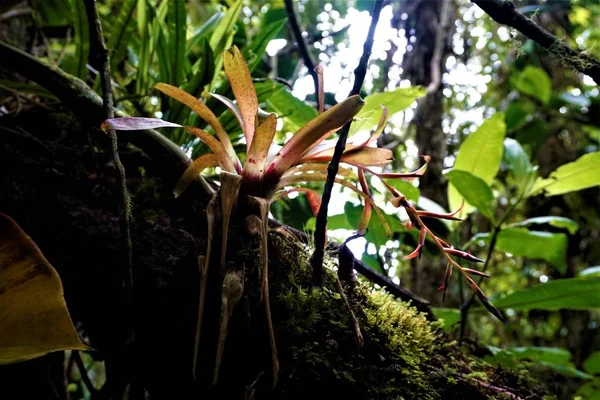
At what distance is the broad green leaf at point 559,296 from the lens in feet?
2.90

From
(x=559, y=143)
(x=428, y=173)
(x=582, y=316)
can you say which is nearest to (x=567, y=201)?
(x=559, y=143)

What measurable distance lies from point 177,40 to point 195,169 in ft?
1.47

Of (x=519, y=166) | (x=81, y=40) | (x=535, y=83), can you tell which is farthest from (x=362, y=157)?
(x=535, y=83)

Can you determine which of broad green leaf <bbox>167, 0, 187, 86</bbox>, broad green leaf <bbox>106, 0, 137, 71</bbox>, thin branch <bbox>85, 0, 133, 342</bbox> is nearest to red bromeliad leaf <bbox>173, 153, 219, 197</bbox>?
thin branch <bbox>85, 0, 133, 342</bbox>

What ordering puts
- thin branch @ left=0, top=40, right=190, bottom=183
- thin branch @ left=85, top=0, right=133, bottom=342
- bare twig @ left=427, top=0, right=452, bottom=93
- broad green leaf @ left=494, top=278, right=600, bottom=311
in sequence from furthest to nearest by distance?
bare twig @ left=427, top=0, right=452, bottom=93, broad green leaf @ left=494, top=278, right=600, bottom=311, thin branch @ left=0, top=40, right=190, bottom=183, thin branch @ left=85, top=0, right=133, bottom=342

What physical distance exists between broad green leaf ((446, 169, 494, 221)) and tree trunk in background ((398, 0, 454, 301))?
0.68 m

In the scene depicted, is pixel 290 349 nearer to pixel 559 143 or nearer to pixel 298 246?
pixel 298 246

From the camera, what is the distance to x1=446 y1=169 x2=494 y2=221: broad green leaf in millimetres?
1035

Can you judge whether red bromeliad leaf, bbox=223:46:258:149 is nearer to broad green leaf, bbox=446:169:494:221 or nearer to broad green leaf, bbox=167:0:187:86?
broad green leaf, bbox=167:0:187:86

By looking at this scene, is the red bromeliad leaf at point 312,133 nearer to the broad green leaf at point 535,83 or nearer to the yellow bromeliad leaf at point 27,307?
the yellow bromeliad leaf at point 27,307

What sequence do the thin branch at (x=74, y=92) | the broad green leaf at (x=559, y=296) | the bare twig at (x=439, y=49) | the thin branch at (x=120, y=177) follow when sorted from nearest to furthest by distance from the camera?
the thin branch at (x=120, y=177)
the thin branch at (x=74, y=92)
the broad green leaf at (x=559, y=296)
the bare twig at (x=439, y=49)

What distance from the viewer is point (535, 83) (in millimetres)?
2611

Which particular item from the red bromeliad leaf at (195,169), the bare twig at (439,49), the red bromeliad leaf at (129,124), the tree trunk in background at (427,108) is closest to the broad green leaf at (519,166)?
the tree trunk in background at (427,108)

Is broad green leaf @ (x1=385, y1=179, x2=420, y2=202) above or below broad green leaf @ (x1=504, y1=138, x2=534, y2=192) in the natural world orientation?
below
